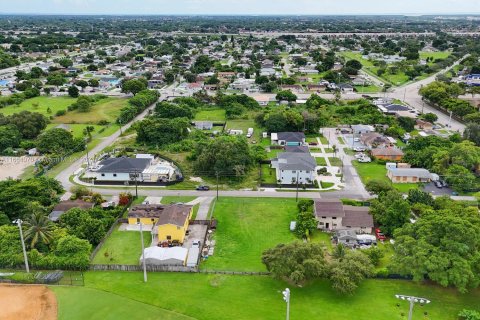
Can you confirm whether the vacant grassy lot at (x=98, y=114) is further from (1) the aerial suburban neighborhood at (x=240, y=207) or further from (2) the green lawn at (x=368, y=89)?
(2) the green lawn at (x=368, y=89)

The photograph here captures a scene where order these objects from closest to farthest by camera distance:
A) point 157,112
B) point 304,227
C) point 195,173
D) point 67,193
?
point 304,227 < point 67,193 < point 195,173 < point 157,112

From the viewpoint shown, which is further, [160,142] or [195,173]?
[160,142]

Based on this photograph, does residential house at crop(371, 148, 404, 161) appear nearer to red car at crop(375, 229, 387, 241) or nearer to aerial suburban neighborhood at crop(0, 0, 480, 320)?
aerial suburban neighborhood at crop(0, 0, 480, 320)

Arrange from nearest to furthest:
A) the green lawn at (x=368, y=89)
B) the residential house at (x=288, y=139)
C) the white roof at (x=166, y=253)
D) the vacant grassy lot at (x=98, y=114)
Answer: the white roof at (x=166, y=253) → the residential house at (x=288, y=139) → the vacant grassy lot at (x=98, y=114) → the green lawn at (x=368, y=89)

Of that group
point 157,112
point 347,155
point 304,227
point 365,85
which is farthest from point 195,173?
point 365,85

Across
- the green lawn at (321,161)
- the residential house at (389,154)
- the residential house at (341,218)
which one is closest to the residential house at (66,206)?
the residential house at (341,218)

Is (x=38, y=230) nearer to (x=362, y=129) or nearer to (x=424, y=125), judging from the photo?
(x=362, y=129)

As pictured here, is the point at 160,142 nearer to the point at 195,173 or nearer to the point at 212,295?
the point at 195,173
